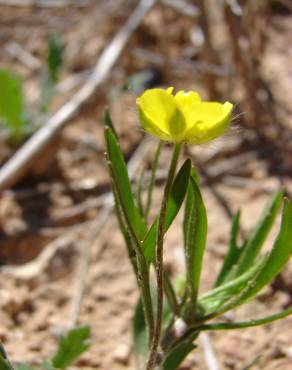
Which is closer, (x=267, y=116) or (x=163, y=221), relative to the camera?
(x=163, y=221)

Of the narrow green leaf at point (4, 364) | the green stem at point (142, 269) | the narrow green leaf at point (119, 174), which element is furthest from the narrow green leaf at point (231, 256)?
the narrow green leaf at point (4, 364)

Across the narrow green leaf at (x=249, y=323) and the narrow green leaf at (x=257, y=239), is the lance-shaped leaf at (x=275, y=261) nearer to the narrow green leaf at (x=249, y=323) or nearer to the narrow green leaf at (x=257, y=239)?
the narrow green leaf at (x=249, y=323)

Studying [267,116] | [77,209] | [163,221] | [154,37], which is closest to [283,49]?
[267,116]

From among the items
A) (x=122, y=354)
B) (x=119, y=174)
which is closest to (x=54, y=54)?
(x=122, y=354)

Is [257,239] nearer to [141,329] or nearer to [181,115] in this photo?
[141,329]

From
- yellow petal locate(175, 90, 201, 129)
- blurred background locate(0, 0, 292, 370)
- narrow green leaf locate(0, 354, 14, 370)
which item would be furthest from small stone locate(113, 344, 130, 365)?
yellow petal locate(175, 90, 201, 129)

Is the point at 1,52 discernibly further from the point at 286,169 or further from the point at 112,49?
the point at 286,169

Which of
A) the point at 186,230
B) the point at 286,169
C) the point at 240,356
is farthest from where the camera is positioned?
the point at 286,169
